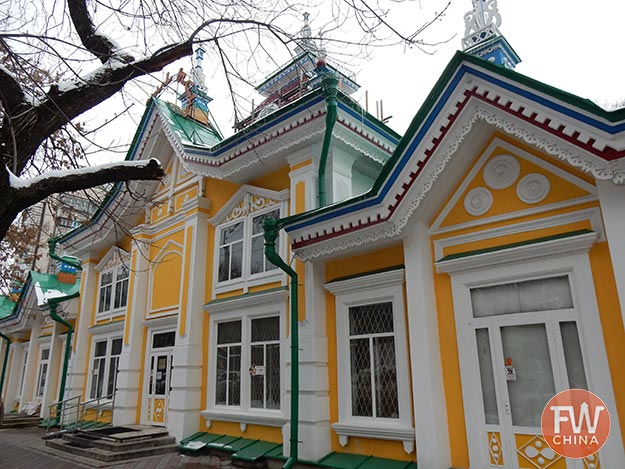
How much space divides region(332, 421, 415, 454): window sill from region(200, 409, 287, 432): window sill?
120 centimetres

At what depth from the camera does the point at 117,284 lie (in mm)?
14227

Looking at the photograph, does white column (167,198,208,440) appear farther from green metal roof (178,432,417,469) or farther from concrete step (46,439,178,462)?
green metal roof (178,432,417,469)

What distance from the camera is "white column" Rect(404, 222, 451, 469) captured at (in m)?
5.74

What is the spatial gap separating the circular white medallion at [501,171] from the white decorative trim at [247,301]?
13.3ft

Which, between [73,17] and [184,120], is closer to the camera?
[73,17]

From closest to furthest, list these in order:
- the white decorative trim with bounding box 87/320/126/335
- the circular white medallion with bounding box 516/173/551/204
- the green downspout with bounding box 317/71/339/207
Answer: the circular white medallion with bounding box 516/173/551/204 → the green downspout with bounding box 317/71/339/207 → the white decorative trim with bounding box 87/320/126/335

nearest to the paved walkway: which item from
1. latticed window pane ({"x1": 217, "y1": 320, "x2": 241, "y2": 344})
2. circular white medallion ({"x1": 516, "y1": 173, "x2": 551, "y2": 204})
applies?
latticed window pane ({"x1": 217, "y1": 320, "x2": 241, "y2": 344})

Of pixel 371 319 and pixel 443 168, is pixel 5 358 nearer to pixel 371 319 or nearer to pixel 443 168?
pixel 371 319

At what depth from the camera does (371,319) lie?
7.23 meters

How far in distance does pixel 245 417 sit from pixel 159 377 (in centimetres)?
374

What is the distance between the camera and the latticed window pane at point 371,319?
7.04 metres

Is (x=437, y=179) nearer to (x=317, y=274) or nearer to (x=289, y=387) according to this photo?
(x=317, y=274)

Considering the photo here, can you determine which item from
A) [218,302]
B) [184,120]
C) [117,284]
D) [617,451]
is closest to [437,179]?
[617,451]

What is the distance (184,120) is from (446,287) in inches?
365
